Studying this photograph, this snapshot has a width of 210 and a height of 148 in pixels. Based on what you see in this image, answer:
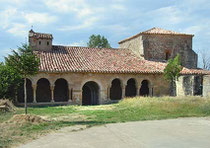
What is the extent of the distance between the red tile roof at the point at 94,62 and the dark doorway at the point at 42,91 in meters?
2.24

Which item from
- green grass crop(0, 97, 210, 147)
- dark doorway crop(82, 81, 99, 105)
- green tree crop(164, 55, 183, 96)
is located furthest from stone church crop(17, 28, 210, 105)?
green grass crop(0, 97, 210, 147)

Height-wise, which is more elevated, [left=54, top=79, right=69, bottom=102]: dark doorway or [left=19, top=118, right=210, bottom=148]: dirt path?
[left=54, top=79, right=69, bottom=102]: dark doorway

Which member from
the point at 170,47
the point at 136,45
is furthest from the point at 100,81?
the point at 170,47

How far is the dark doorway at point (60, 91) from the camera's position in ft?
60.8

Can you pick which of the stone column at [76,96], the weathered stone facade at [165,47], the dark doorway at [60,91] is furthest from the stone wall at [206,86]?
the dark doorway at [60,91]

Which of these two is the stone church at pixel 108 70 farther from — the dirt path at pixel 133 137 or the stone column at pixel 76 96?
the dirt path at pixel 133 137

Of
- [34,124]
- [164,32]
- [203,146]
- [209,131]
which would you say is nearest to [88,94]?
[164,32]

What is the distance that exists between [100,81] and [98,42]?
2405cm

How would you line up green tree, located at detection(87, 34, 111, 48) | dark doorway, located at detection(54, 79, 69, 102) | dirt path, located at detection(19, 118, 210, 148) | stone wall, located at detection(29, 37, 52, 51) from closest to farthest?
dirt path, located at detection(19, 118, 210, 148)
dark doorway, located at detection(54, 79, 69, 102)
stone wall, located at detection(29, 37, 52, 51)
green tree, located at detection(87, 34, 111, 48)

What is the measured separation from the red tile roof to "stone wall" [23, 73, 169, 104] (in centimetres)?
60

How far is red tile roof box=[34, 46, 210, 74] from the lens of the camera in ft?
53.5

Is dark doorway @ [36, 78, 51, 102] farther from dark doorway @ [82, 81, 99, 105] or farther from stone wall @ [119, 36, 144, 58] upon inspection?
stone wall @ [119, 36, 144, 58]

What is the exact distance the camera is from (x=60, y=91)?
18.7m

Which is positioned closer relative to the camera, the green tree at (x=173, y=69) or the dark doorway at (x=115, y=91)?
the green tree at (x=173, y=69)
